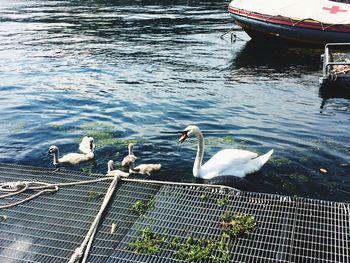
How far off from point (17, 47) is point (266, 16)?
1770 centimetres

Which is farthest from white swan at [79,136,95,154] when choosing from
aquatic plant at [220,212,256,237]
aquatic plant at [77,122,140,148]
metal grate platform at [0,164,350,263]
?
aquatic plant at [220,212,256,237]

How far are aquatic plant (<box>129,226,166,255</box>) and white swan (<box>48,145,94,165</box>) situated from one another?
17.0 ft

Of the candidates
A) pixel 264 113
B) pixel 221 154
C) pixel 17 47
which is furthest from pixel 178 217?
pixel 17 47

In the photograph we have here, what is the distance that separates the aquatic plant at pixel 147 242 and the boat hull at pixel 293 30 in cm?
2118

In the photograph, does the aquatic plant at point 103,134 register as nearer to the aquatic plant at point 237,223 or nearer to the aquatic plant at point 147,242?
the aquatic plant at point 147,242

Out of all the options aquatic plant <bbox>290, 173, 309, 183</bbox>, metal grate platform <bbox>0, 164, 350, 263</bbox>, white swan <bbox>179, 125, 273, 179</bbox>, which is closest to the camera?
metal grate platform <bbox>0, 164, 350, 263</bbox>

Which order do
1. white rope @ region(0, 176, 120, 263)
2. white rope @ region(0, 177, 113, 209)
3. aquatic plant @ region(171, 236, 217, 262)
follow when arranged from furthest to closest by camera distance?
white rope @ region(0, 177, 113, 209) < white rope @ region(0, 176, 120, 263) < aquatic plant @ region(171, 236, 217, 262)

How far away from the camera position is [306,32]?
24.5 metres

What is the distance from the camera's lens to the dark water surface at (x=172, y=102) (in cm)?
1189

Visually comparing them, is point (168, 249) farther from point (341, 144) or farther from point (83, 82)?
point (83, 82)

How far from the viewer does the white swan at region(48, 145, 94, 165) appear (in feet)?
37.9

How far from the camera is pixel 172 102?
1716cm

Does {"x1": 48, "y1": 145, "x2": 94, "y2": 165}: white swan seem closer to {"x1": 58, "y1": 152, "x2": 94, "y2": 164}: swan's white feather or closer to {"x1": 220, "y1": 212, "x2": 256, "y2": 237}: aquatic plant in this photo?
{"x1": 58, "y1": 152, "x2": 94, "y2": 164}: swan's white feather

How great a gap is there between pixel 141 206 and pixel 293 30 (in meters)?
20.6
